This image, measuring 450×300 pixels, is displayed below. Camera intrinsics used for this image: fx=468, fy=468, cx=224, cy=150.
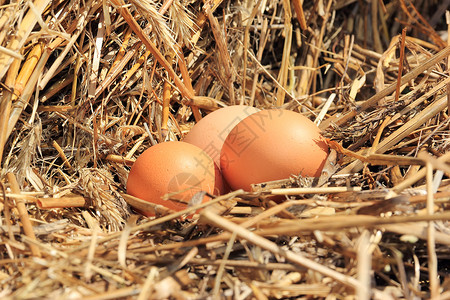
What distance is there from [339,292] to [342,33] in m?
1.63

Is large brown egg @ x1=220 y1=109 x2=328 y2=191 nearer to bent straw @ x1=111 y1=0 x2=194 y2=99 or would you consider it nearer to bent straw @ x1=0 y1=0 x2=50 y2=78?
Result: bent straw @ x1=111 y1=0 x2=194 y2=99

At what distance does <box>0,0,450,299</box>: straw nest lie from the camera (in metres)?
0.96

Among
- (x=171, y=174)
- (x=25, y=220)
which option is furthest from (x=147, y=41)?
(x=25, y=220)

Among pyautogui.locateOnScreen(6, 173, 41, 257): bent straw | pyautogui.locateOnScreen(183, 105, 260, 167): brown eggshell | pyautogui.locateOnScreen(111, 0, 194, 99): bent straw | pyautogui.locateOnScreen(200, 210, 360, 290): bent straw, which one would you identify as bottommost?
pyautogui.locateOnScreen(6, 173, 41, 257): bent straw

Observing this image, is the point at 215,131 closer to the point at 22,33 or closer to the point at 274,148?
the point at 274,148

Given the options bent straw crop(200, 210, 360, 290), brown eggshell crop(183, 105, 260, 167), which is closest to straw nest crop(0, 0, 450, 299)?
bent straw crop(200, 210, 360, 290)

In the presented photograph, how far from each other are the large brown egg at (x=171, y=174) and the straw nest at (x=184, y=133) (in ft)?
0.25

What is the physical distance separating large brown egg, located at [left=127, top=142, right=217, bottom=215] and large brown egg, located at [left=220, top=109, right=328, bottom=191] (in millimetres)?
100

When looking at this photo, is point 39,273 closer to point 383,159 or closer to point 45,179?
point 45,179

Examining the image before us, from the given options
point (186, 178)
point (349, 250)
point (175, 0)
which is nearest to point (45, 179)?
point (186, 178)

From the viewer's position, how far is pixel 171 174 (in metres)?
1.32

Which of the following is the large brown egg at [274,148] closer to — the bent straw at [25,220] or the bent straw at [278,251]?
the bent straw at [278,251]

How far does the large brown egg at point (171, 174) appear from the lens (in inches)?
52.0

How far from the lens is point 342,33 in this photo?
229 centimetres
